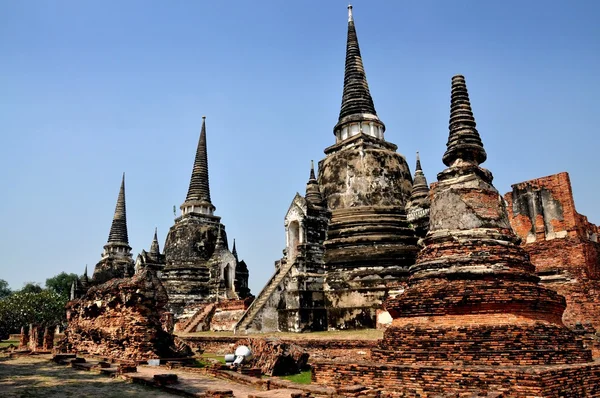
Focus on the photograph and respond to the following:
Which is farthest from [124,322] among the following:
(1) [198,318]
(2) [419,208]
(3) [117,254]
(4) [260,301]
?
(3) [117,254]

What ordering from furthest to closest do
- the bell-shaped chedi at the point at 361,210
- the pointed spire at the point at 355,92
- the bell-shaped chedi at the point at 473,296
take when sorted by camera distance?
the pointed spire at the point at 355,92 < the bell-shaped chedi at the point at 361,210 < the bell-shaped chedi at the point at 473,296

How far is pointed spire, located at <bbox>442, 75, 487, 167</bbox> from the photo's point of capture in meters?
11.5

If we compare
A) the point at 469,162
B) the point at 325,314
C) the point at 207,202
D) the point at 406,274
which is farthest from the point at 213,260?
the point at 469,162

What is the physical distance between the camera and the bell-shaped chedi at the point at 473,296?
8.83 m

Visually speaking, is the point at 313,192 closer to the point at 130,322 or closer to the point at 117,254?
the point at 130,322

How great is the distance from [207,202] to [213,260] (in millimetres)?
4739

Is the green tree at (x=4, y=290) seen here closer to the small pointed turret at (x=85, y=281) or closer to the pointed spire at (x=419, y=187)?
the small pointed turret at (x=85, y=281)

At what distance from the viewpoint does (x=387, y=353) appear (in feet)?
31.9

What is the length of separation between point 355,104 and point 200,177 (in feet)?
47.1

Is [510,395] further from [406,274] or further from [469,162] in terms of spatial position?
[406,274]

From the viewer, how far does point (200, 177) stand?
3512 cm

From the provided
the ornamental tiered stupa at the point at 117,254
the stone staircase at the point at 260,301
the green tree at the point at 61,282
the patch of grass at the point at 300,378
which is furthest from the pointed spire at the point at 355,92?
the green tree at the point at 61,282

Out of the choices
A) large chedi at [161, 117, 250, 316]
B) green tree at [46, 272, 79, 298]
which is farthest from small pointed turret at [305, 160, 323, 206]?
green tree at [46, 272, 79, 298]

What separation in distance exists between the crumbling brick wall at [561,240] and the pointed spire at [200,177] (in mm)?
20619
